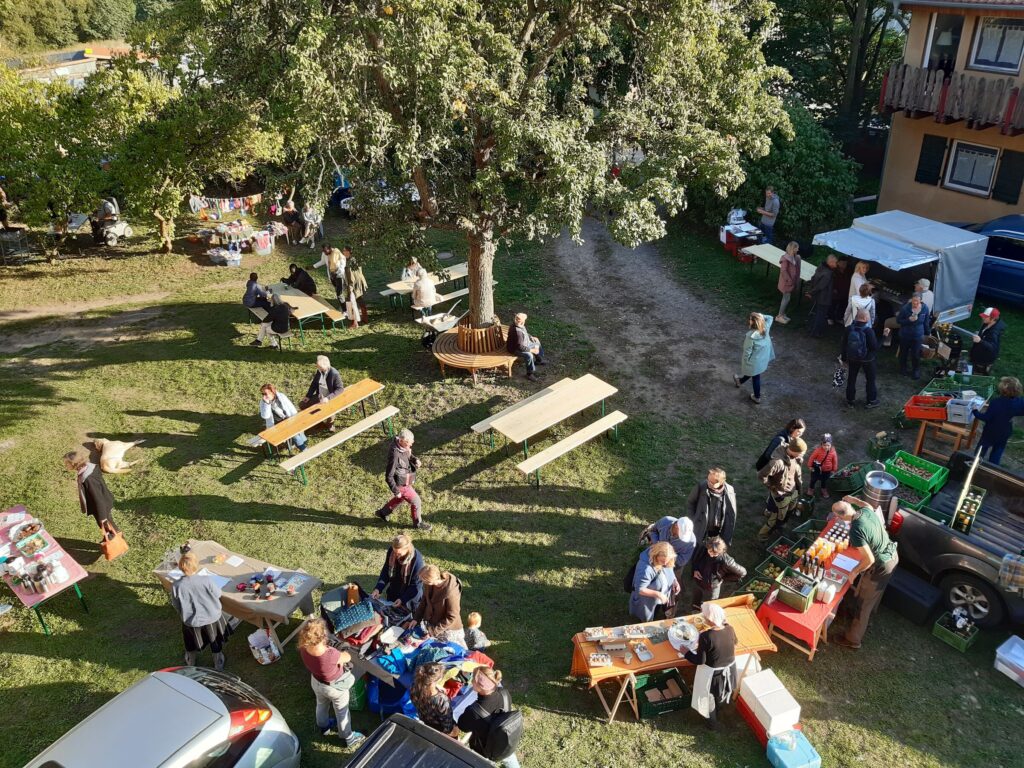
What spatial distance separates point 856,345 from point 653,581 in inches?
259

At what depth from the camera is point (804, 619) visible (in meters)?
8.14

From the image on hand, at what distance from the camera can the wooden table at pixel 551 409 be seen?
11.8m

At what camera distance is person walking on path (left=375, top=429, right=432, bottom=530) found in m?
10.2

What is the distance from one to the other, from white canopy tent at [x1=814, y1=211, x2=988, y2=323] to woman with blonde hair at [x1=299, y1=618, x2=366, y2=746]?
1198 centimetres

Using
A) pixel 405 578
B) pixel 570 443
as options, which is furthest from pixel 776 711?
pixel 570 443

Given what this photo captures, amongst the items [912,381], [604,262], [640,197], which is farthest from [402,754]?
[604,262]

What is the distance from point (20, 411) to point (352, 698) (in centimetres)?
1013

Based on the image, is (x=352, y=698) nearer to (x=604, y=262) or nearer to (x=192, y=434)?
(x=192, y=434)

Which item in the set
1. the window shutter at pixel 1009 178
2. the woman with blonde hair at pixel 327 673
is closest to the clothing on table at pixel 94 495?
the woman with blonde hair at pixel 327 673

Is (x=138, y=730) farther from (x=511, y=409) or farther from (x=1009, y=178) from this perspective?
(x=1009, y=178)

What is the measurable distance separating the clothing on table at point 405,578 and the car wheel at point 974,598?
20.3 feet

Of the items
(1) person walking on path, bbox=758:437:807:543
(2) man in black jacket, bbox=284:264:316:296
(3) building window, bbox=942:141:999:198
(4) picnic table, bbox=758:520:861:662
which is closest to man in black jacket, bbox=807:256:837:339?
Answer: (1) person walking on path, bbox=758:437:807:543

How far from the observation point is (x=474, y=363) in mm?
13930

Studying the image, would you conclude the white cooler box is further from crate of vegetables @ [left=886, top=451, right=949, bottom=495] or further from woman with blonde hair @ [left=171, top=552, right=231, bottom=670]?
woman with blonde hair @ [left=171, top=552, right=231, bottom=670]
